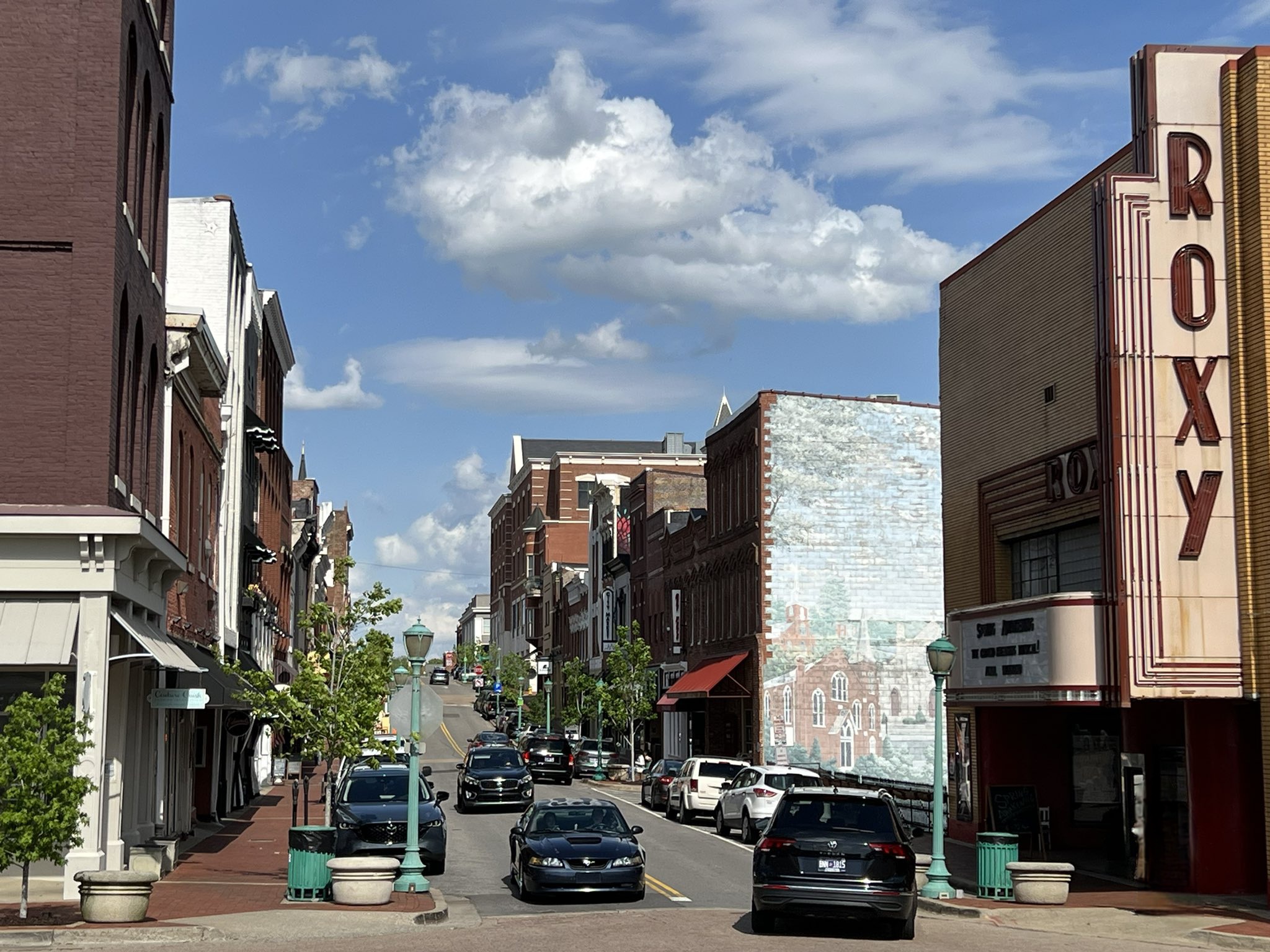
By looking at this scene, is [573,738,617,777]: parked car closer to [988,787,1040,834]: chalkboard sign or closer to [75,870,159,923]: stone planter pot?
[988,787,1040,834]: chalkboard sign

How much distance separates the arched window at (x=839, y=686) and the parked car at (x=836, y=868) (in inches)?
1370

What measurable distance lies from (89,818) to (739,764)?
2243 cm

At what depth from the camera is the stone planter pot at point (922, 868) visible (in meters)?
25.9

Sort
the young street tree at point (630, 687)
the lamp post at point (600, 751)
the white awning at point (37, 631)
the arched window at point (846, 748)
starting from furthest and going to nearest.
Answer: the lamp post at point (600, 751)
the young street tree at point (630, 687)
the arched window at point (846, 748)
the white awning at point (37, 631)

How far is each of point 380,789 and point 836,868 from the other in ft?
38.3

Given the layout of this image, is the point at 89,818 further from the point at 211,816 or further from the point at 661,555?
the point at 661,555

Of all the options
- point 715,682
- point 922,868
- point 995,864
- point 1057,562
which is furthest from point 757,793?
point 715,682

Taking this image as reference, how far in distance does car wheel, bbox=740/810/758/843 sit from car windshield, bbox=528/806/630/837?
410 inches

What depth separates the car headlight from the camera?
23.2m

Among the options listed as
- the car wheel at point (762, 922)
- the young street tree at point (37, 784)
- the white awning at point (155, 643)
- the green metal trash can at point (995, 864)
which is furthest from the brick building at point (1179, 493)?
the young street tree at point (37, 784)

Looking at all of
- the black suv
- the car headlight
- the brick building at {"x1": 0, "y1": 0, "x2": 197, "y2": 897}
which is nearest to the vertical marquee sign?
the car headlight

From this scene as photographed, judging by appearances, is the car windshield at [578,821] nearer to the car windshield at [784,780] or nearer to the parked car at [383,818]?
the parked car at [383,818]

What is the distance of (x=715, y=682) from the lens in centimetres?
5559

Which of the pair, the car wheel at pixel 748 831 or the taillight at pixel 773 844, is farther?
the car wheel at pixel 748 831
